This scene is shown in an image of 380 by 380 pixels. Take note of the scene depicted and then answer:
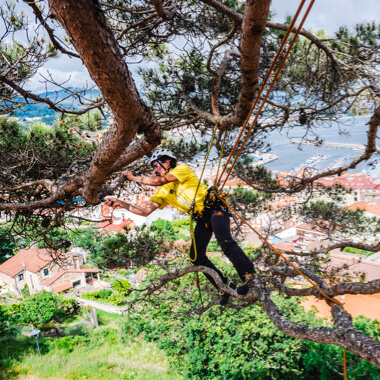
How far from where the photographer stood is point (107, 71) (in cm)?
138

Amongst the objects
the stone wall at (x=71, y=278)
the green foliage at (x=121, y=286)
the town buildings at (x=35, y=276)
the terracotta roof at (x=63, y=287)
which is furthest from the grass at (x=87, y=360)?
the stone wall at (x=71, y=278)

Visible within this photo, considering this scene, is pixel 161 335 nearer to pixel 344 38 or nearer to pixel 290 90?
pixel 290 90

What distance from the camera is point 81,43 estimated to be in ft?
4.12

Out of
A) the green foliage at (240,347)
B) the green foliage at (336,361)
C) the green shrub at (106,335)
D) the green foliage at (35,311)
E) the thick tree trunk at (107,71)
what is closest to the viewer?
the thick tree trunk at (107,71)

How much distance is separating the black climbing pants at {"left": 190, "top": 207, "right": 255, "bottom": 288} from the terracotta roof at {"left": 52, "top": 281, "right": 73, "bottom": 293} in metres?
21.0

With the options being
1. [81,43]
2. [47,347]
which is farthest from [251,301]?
[47,347]

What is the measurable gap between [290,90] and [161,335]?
7.58 m

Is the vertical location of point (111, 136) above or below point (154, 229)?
above

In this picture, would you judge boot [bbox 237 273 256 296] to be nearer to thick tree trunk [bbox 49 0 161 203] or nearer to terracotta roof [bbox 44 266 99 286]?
thick tree trunk [bbox 49 0 161 203]

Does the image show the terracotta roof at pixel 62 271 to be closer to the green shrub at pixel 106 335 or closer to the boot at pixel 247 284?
the green shrub at pixel 106 335

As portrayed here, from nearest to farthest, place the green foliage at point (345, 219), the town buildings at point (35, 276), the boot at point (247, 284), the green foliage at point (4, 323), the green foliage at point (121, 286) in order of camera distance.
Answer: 1. the boot at point (247, 284)
2. the green foliage at point (121, 286)
3. the green foliage at point (345, 219)
4. the green foliage at point (4, 323)
5. the town buildings at point (35, 276)

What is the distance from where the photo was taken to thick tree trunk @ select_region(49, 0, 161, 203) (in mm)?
1171

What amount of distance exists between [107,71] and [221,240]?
4.88 feet

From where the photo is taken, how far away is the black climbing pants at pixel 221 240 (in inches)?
86.5
